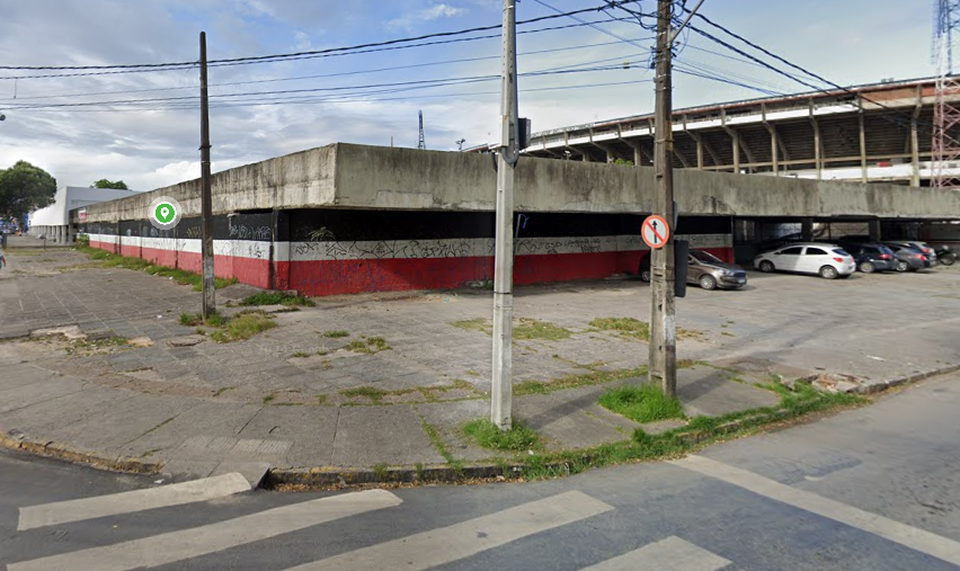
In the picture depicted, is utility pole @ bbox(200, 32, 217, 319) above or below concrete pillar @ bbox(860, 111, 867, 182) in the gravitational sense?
below

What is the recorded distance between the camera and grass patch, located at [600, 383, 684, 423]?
21.4 feet

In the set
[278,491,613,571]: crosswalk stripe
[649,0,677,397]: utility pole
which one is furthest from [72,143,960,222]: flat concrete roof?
[278,491,613,571]: crosswalk stripe

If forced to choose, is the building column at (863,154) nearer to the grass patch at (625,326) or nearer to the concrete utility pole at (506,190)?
the grass patch at (625,326)

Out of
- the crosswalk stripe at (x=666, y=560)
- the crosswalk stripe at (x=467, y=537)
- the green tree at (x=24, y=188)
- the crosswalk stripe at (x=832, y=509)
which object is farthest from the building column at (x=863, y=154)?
the green tree at (x=24, y=188)

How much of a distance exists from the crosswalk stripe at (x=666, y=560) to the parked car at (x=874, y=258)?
30.8m

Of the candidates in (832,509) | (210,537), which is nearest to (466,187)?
(832,509)

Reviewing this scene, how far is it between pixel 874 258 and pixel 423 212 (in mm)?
25055

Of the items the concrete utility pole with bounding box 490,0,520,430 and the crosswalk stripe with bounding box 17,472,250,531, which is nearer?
the crosswalk stripe with bounding box 17,472,250,531

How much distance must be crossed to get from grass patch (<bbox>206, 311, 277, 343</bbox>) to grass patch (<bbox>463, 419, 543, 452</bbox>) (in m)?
6.65

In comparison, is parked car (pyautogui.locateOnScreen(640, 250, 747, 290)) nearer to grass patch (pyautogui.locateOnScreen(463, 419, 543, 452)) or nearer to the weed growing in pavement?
grass patch (pyautogui.locateOnScreen(463, 419, 543, 452))

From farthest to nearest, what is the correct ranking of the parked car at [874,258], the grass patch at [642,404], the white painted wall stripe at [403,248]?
the parked car at [874,258], the white painted wall stripe at [403,248], the grass patch at [642,404]

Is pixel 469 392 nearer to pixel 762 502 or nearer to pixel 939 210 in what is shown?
pixel 762 502

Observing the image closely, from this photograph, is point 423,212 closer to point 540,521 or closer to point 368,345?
point 368,345

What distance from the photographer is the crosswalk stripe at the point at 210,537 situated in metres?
3.41
